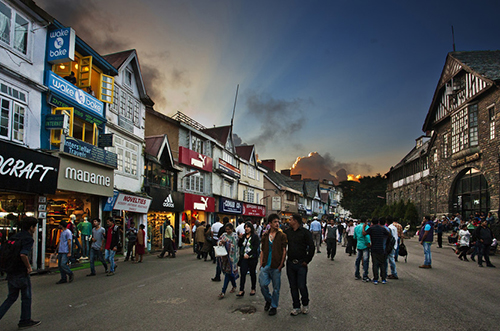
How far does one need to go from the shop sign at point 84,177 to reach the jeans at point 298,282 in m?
11.0

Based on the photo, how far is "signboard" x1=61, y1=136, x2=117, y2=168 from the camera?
13798 millimetres

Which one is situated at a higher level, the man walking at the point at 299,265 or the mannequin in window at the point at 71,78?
the mannequin in window at the point at 71,78

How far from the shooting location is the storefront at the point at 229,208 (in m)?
33.1

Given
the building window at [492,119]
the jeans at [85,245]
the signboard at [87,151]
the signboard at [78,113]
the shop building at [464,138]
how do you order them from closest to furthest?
the signboard at [78,113] < the signboard at [87,151] < the jeans at [85,245] < the building window at [492,119] < the shop building at [464,138]

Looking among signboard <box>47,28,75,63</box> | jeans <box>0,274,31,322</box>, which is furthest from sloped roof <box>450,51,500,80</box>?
jeans <box>0,274,31,322</box>

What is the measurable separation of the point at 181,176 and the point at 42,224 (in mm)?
13829

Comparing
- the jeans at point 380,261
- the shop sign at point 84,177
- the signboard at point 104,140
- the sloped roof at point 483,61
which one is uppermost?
the sloped roof at point 483,61

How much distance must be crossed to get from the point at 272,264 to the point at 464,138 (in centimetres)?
2792

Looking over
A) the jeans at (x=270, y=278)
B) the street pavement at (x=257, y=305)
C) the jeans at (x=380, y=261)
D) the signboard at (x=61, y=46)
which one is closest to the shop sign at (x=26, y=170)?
the street pavement at (x=257, y=305)

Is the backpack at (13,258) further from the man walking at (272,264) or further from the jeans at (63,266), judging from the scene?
the jeans at (63,266)

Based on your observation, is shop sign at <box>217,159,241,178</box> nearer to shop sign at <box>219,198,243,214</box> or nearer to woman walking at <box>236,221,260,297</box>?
shop sign at <box>219,198,243,214</box>

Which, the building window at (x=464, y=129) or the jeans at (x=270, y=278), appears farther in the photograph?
the building window at (x=464, y=129)

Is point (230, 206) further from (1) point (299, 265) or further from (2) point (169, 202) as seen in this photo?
(1) point (299, 265)

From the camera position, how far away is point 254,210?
142 ft
